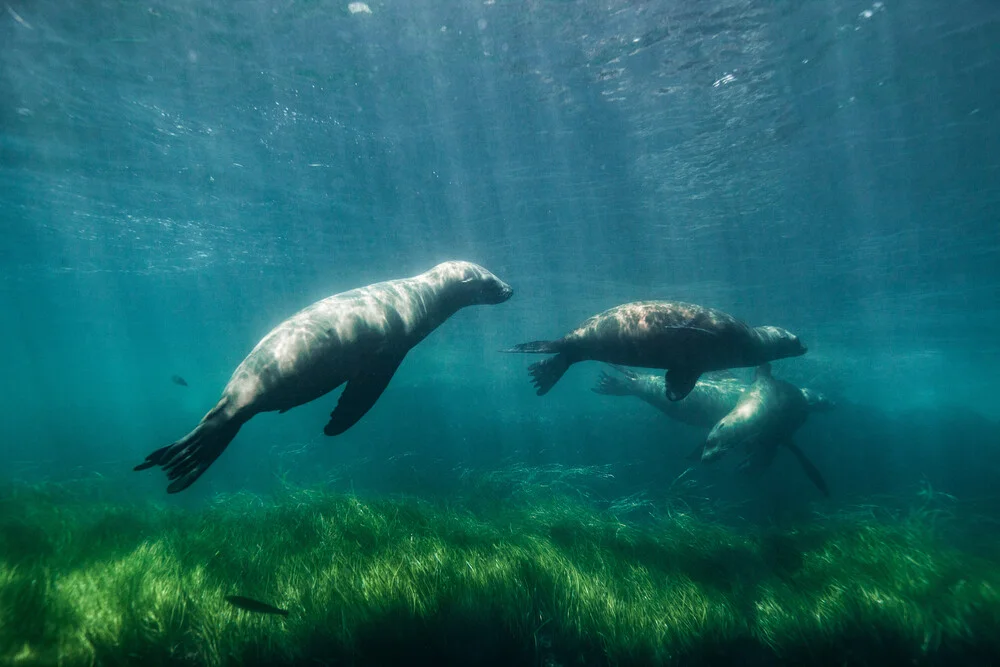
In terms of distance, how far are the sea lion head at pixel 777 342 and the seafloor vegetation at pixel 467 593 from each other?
9.05 ft

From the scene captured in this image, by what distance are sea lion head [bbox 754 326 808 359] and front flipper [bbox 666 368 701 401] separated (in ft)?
3.62

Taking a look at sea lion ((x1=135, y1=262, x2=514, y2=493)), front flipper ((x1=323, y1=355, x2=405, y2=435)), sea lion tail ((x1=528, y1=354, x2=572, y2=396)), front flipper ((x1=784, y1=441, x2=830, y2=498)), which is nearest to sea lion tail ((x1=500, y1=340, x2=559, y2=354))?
sea lion tail ((x1=528, y1=354, x2=572, y2=396))

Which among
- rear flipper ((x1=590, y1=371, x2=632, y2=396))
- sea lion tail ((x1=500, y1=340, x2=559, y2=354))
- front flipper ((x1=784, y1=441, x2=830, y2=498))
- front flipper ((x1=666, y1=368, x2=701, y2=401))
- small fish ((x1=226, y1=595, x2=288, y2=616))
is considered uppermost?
sea lion tail ((x1=500, y1=340, x2=559, y2=354))

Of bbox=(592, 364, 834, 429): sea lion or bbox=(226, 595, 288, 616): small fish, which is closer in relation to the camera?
bbox=(226, 595, 288, 616): small fish

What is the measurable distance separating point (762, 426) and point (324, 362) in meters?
8.16

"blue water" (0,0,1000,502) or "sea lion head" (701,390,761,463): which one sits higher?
"blue water" (0,0,1000,502)

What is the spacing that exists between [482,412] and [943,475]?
1630cm

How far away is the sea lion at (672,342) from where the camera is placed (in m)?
5.05

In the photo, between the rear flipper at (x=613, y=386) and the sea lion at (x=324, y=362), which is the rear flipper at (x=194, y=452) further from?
the rear flipper at (x=613, y=386)

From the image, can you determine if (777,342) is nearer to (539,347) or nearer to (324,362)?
(539,347)

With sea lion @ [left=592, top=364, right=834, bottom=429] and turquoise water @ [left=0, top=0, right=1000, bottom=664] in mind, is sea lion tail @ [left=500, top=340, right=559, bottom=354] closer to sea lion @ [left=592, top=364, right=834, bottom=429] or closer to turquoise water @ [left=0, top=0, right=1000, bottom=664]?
sea lion @ [left=592, top=364, right=834, bottom=429]

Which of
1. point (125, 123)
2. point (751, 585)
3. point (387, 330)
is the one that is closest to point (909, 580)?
point (751, 585)

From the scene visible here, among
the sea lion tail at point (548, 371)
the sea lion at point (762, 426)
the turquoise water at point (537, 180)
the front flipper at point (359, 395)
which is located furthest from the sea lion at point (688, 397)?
the front flipper at point (359, 395)

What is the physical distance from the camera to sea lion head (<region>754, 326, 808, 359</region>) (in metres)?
5.84
